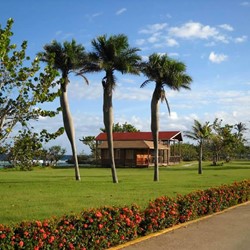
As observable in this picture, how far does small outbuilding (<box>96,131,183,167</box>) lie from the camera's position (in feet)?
172

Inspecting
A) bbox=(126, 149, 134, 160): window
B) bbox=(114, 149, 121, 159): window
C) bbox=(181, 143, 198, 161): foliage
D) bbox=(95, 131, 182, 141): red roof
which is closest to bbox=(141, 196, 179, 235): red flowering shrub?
bbox=(126, 149, 134, 160): window

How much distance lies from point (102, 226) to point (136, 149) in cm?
4533

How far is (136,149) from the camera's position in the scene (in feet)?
173

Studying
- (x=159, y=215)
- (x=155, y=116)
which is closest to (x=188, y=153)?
(x=155, y=116)

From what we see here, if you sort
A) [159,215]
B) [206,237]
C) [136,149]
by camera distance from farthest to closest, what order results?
[136,149], [159,215], [206,237]

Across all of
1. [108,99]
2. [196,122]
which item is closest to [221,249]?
[108,99]

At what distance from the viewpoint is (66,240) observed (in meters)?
6.86

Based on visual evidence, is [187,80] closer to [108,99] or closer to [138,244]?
[108,99]

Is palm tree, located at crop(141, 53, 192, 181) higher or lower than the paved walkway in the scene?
higher

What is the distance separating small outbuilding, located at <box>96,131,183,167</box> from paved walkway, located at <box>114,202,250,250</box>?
41027 mm

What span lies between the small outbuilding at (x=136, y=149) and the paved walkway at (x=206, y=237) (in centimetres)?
4103

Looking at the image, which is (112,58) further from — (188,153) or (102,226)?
(188,153)

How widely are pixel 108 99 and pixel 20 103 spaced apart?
52.1 feet

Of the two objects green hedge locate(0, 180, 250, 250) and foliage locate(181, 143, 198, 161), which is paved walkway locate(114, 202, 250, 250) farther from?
foliage locate(181, 143, 198, 161)
